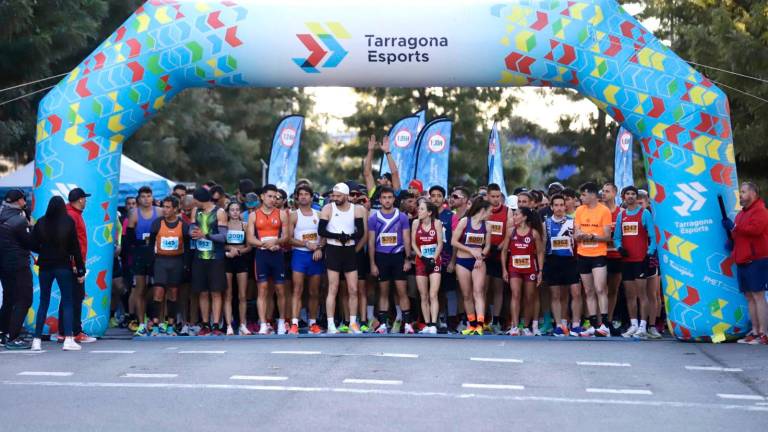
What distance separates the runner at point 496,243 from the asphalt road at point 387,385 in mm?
1715

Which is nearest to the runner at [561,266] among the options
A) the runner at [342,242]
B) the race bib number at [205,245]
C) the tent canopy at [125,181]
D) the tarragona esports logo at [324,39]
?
the runner at [342,242]

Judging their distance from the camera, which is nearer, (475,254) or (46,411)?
(46,411)

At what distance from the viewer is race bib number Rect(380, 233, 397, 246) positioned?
1497cm

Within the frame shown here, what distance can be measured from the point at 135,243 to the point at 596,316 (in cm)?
612

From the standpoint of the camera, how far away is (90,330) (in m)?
14.5

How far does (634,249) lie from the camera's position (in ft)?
48.0

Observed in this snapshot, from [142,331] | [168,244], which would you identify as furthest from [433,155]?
[142,331]

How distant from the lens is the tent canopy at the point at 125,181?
881 inches

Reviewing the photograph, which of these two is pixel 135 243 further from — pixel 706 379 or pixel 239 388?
pixel 706 379

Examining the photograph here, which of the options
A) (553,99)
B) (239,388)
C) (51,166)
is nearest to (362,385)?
(239,388)

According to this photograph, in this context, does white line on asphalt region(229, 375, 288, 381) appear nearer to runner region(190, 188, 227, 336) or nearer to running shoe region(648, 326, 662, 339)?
runner region(190, 188, 227, 336)

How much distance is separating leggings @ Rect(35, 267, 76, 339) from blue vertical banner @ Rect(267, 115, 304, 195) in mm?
10258

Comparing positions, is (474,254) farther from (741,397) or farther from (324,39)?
(741,397)

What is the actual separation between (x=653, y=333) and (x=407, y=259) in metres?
3.21
